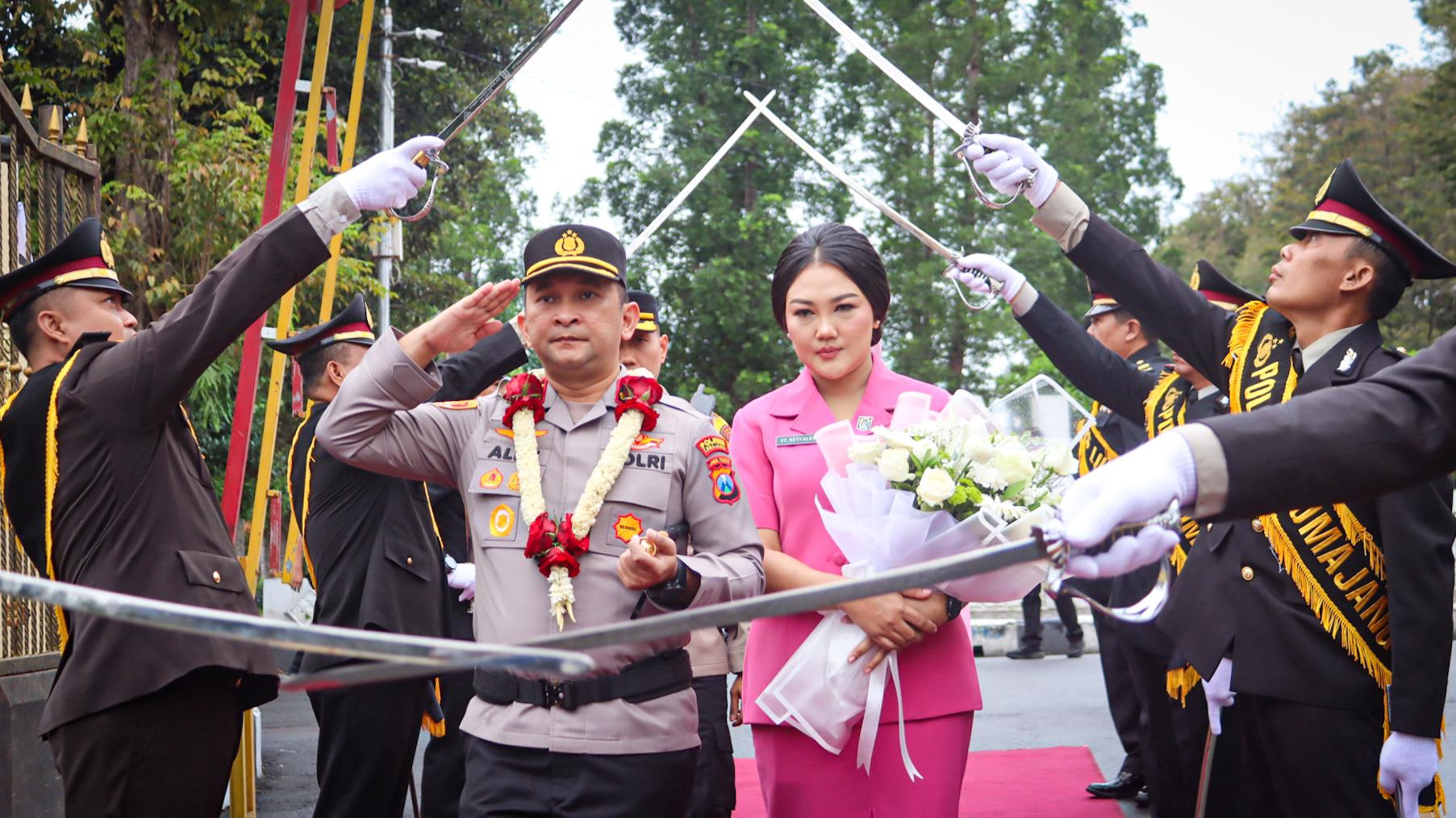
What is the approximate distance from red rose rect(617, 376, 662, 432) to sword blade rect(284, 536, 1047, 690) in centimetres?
130

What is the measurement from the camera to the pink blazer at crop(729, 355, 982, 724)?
3.55m

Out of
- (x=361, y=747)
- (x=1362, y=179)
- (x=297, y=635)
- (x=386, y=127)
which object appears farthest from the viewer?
(x=1362, y=179)

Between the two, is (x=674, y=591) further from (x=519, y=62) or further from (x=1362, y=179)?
(x=1362, y=179)

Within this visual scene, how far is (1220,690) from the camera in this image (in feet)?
12.6

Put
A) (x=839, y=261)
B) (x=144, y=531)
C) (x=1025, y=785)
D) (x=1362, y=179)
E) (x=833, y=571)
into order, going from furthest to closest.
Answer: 1. (x=1362, y=179)
2. (x=1025, y=785)
3. (x=839, y=261)
4. (x=833, y=571)
5. (x=144, y=531)

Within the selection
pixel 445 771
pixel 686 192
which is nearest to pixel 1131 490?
pixel 445 771

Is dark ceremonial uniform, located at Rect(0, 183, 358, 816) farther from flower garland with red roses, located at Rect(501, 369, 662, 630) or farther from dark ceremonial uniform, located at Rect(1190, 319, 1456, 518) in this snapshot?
dark ceremonial uniform, located at Rect(1190, 319, 1456, 518)

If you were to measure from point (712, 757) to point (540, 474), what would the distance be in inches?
82.5

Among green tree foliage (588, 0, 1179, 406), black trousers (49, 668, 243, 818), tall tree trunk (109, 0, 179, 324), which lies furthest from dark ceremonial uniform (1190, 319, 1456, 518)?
green tree foliage (588, 0, 1179, 406)

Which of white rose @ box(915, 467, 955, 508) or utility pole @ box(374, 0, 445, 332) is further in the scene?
utility pole @ box(374, 0, 445, 332)

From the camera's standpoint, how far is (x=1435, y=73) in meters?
24.6

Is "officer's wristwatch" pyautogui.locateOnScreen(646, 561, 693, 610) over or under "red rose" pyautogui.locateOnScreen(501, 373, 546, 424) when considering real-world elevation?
under

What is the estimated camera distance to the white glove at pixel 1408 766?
10.8ft

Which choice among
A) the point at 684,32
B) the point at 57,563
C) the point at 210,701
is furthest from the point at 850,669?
the point at 684,32
